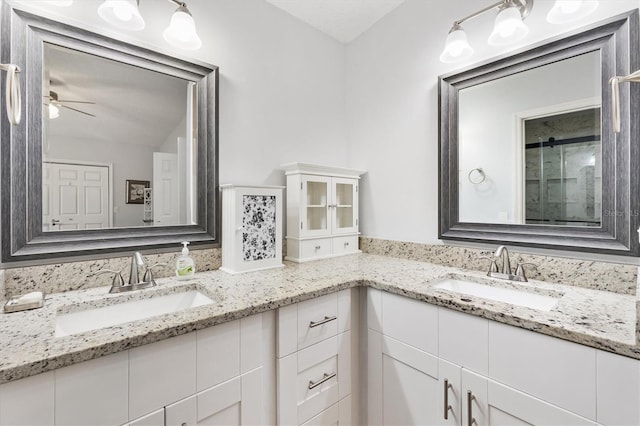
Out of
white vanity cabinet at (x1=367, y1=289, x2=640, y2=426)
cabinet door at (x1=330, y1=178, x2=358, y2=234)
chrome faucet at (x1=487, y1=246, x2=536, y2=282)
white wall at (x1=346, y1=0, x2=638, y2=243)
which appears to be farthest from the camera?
cabinet door at (x1=330, y1=178, x2=358, y2=234)

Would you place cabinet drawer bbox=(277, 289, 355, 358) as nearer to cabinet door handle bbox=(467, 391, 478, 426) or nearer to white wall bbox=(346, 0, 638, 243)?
cabinet door handle bbox=(467, 391, 478, 426)

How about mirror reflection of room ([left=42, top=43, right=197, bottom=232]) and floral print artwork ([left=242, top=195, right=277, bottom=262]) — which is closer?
mirror reflection of room ([left=42, top=43, right=197, bottom=232])

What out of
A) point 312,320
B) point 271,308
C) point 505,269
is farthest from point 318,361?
point 505,269

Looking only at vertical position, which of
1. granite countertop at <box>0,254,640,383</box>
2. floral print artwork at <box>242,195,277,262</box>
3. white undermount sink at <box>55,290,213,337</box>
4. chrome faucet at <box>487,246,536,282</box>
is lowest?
white undermount sink at <box>55,290,213,337</box>

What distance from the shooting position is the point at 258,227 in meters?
1.57

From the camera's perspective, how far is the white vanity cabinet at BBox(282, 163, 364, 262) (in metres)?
1.78

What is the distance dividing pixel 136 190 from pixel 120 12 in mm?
693

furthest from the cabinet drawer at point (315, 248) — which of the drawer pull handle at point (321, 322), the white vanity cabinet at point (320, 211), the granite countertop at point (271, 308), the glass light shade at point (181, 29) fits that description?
the glass light shade at point (181, 29)

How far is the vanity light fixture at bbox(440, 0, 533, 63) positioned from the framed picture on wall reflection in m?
1.57

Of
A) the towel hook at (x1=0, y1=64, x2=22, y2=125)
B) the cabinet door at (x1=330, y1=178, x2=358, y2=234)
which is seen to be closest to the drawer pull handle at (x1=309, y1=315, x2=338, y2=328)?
the cabinet door at (x1=330, y1=178, x2=358, y2=234)

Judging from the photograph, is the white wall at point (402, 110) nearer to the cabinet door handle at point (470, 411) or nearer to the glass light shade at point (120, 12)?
the cabinet door handle at point (470, 411)

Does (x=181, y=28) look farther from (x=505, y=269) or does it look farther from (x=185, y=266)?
(x=505, y=269)

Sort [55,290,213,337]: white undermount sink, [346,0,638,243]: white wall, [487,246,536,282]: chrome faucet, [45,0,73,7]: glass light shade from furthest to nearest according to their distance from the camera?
[346,0,638,243]: white wall
[487,246,536,282]: chrome faucet
[45,0,73,7]: glass light shade
[55,290,213,337]: white undermount sink

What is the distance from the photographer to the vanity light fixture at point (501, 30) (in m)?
1.27
